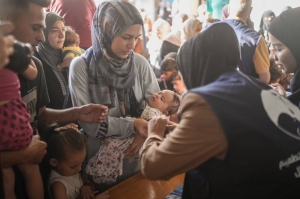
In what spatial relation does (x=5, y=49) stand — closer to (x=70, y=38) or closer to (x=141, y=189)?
(x=141, y=189)

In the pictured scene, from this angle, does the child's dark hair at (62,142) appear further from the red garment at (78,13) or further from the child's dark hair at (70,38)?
the red garment at (78,13)

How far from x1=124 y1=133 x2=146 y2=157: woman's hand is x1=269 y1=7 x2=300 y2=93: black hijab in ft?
2.99

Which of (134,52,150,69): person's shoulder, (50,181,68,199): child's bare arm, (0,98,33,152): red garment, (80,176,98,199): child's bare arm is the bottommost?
(80,176,98,199): child's bare arm

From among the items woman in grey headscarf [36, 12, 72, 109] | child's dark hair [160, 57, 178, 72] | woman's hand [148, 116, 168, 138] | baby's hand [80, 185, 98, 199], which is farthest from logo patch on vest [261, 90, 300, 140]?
child's dark hair [160, 57, 178, 72]

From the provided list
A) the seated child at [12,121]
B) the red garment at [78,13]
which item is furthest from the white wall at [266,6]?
the seated child at [12,121]

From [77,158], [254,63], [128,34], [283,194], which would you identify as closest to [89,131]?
[77,158]

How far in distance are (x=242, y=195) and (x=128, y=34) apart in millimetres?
994

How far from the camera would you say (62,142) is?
5.19ft

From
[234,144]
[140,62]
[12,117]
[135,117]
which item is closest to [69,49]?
[140,62]

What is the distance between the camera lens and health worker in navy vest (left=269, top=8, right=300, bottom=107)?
180 cm

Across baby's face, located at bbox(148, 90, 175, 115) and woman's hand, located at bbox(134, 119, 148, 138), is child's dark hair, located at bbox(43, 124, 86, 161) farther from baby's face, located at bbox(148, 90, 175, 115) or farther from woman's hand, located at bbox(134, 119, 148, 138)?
baby's face, located at bbox(148, 90, 175, 115)

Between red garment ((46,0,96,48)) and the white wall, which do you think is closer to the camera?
red garment ((46,0,96,48))

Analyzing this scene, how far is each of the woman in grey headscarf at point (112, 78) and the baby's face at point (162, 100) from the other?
10 cm

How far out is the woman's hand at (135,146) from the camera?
1681mm
